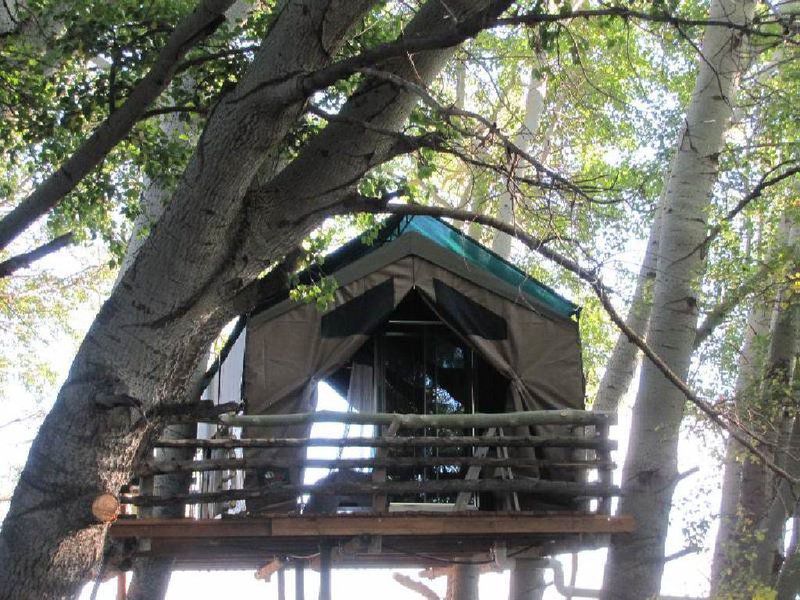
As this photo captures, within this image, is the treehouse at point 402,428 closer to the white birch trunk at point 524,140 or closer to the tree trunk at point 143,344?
the tree trunk at point 143,344

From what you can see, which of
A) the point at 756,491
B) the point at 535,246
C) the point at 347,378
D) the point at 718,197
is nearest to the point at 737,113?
the point at 718,197

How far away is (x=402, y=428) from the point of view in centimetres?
905

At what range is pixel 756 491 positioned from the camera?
1034 centimetres

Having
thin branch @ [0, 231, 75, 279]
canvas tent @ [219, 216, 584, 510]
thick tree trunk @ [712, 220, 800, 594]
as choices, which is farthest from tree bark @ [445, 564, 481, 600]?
thin branch @ [0, 231, 75, 279]

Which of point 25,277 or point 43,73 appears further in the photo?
point 25,277

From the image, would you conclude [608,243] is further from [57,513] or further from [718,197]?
[57,513]

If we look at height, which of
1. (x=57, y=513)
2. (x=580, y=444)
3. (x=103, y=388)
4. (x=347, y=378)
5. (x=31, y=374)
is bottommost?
(x=57, y=513)

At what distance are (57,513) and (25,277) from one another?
1804 centimetres

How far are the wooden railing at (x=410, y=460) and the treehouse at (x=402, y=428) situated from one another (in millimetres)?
15

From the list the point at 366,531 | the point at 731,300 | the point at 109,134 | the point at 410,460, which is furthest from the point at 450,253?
the point at 109,134

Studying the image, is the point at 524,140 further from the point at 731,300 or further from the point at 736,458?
the point at 736,458

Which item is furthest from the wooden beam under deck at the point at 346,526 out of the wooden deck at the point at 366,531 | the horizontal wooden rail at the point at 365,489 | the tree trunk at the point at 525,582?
the tree trunk at the point at 525,582

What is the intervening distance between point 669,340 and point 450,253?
249 cm

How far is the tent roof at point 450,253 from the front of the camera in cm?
988
